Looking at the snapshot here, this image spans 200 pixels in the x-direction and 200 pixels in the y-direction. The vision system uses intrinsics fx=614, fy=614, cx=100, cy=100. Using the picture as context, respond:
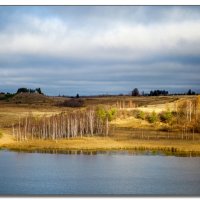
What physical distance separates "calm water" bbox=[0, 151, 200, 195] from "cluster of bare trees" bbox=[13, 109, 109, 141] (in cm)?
33

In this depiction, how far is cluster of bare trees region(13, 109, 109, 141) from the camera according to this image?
31.7ft

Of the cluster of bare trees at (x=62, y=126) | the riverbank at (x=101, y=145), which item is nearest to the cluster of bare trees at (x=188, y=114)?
the riverbank at (x=101, y=145)

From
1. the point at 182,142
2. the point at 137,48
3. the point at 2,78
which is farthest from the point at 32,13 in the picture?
the point at 182,142

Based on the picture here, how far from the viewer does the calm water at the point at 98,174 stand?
8.59 meters

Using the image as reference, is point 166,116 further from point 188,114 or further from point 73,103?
point 73,103

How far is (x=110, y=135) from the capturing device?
970 centimetres

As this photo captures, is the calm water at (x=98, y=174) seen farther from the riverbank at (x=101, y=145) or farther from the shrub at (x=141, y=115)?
the shrub at (x=141, y=115)

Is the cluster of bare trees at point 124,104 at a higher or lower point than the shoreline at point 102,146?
higher

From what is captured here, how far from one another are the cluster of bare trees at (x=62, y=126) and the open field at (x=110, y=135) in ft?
0.27

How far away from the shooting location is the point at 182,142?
934 cm

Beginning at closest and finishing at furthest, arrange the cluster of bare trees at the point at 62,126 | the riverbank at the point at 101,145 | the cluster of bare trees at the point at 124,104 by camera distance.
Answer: the riverbank at the point at 101,145 < the cluster of bare trees at the point at 124,104 < the cluster of bare trees at the point at 62,126

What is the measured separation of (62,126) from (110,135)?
0.77m

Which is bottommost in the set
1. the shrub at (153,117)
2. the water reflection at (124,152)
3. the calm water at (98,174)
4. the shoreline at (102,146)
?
the calm water at (98,174)

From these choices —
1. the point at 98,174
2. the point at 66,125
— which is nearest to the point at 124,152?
the point at 98,174
